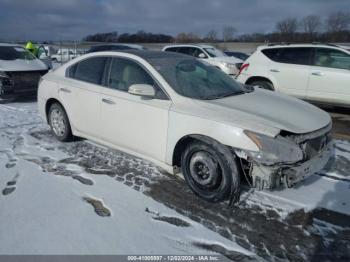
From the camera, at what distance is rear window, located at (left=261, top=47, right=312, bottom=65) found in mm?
8540

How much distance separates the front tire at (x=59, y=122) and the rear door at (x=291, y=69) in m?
5.55

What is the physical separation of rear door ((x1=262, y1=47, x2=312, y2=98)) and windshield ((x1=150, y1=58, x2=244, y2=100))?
416 cm

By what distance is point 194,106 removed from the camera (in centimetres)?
385

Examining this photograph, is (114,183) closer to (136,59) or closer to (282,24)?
(136,59)

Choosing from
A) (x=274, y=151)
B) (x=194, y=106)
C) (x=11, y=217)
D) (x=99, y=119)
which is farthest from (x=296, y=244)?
(x=99, y=119)

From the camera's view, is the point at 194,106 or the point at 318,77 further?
the point at 318,77

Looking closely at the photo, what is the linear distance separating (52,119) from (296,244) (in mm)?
4451

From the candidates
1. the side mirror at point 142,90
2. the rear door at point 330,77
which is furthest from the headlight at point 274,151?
the rear door at point 330,77

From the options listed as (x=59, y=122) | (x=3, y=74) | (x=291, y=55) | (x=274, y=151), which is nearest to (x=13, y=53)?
(x=3, y=74)

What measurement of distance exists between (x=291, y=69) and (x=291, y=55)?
451 mm

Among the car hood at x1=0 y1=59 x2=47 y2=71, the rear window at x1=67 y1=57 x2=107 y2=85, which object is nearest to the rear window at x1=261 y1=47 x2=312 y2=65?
the rear window at x1=67 y1=57 x2=107 y2=85

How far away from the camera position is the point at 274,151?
3301 millimetres

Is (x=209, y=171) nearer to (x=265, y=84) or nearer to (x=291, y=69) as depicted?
(x=291, y=69)

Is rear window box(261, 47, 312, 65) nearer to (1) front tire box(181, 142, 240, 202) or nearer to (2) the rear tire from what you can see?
(2) the rear tire
